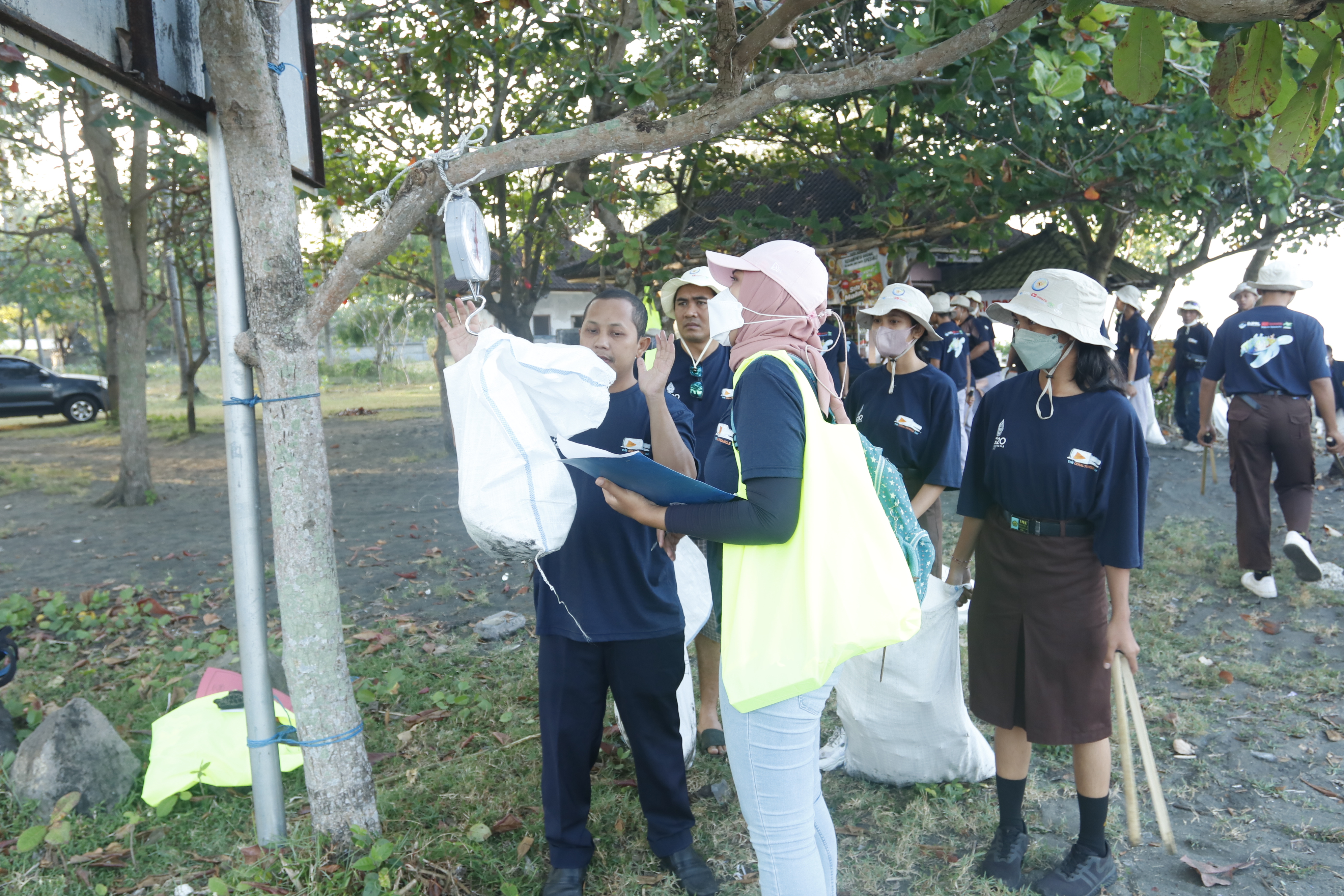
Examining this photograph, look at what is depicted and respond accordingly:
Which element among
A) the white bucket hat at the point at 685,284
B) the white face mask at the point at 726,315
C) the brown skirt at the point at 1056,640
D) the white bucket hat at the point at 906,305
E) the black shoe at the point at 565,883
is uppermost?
the white bucket hat at the point at 685,284

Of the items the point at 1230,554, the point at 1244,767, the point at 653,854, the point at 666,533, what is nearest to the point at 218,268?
the point at 666,533

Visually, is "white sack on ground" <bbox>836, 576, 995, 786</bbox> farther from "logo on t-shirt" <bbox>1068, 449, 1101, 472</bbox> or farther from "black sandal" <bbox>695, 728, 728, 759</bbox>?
"logo on t-shirt" <bbox>1068, 449, 1101, 472</bbox>

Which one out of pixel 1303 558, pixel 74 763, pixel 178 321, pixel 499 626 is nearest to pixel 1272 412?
pixel 1303 558

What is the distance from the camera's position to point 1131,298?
35.3ft

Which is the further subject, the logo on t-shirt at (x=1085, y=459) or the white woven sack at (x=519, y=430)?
the logo on t-shirt at (x=1085, y=459)

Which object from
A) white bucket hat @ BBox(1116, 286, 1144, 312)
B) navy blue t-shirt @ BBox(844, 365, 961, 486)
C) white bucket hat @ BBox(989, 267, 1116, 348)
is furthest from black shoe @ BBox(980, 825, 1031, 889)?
white bucket hat @ BBox(1116, 286, 1144, 312)

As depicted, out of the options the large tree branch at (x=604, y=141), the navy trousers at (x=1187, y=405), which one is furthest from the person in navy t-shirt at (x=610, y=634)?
the navy trousers at (x=1187, y=405)

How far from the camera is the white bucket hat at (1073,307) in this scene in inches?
107

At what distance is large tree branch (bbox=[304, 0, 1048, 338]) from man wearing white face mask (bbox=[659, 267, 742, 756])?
1256 millimetres

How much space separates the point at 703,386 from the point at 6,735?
3442 mm

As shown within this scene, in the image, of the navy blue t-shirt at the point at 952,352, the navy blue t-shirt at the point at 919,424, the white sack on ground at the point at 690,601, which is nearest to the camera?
the white sack on ground at the point at 690,601

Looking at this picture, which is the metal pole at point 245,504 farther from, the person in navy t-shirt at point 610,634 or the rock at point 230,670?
the rock at point 230,670

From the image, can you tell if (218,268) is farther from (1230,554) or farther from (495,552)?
(1230,554)

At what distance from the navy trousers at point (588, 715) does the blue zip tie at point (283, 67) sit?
79.4 inches
